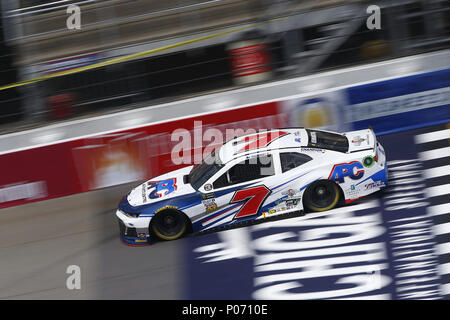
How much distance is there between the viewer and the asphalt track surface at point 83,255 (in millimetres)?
8984

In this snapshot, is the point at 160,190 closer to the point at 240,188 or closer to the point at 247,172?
the point at 240,188

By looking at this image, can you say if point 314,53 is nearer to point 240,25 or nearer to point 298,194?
point 240,25

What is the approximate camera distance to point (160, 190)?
991cm

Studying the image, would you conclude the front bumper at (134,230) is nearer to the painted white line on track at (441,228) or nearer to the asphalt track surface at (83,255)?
the asphalt track surface at (83,255)

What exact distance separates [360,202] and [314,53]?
411cm

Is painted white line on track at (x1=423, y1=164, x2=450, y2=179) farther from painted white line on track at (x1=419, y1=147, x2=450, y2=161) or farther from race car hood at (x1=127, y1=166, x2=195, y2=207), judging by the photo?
race car hood at (x1=127, y1=166, x2=195, y2=207)

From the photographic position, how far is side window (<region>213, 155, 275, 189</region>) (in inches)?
378

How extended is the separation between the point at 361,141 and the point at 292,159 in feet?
3.89

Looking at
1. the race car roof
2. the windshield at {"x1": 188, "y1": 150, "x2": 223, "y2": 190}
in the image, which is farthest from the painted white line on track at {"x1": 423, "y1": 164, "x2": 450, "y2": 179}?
the windshield at {"x1": 188, "y1": 150, "x2": 223, "y2": 190}

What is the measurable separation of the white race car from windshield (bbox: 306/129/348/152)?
0.02 metres

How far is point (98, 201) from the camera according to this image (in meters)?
11.6

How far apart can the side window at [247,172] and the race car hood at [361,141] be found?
4.39 ft

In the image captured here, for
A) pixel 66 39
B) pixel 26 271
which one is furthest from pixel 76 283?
pixel 66 39

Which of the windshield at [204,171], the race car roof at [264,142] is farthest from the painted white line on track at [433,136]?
the windshield at [204,171]
